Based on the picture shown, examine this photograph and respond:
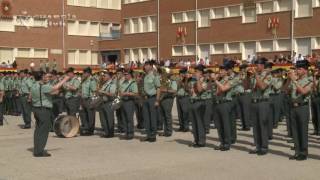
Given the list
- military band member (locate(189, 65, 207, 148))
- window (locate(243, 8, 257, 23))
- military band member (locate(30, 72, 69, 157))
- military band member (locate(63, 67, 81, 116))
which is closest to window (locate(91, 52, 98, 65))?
window (locate(243, 8, 257, 23))

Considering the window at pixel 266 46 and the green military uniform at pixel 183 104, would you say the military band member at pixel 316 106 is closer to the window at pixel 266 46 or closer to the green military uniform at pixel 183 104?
the green military uniform at pixel 183 104

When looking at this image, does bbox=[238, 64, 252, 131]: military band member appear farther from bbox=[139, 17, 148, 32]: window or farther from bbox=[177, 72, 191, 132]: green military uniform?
bbox=[139, 17, 148, 32]: window

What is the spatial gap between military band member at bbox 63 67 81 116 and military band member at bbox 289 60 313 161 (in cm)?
775

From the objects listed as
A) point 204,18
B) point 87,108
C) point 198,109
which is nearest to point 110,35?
point 204,18

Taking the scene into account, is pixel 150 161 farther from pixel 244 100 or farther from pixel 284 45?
pixel 284 45

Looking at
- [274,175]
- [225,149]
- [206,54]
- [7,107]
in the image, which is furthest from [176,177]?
[206,54]

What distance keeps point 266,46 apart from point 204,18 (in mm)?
7638

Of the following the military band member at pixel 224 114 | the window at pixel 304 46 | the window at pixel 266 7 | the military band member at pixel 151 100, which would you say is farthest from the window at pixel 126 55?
the military band member at pixel 224 114

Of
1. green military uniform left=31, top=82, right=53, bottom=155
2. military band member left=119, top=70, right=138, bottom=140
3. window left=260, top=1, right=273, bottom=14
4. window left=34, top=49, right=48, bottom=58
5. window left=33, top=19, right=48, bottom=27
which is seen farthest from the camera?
window left=34, top=49, right=48, bottom=58

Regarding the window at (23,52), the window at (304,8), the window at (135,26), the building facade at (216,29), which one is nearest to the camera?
the window at (304,8)

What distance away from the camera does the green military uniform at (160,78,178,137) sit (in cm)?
1764

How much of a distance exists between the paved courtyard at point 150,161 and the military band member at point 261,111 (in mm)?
309

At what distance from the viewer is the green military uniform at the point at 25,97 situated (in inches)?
830

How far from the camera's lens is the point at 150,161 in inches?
503
